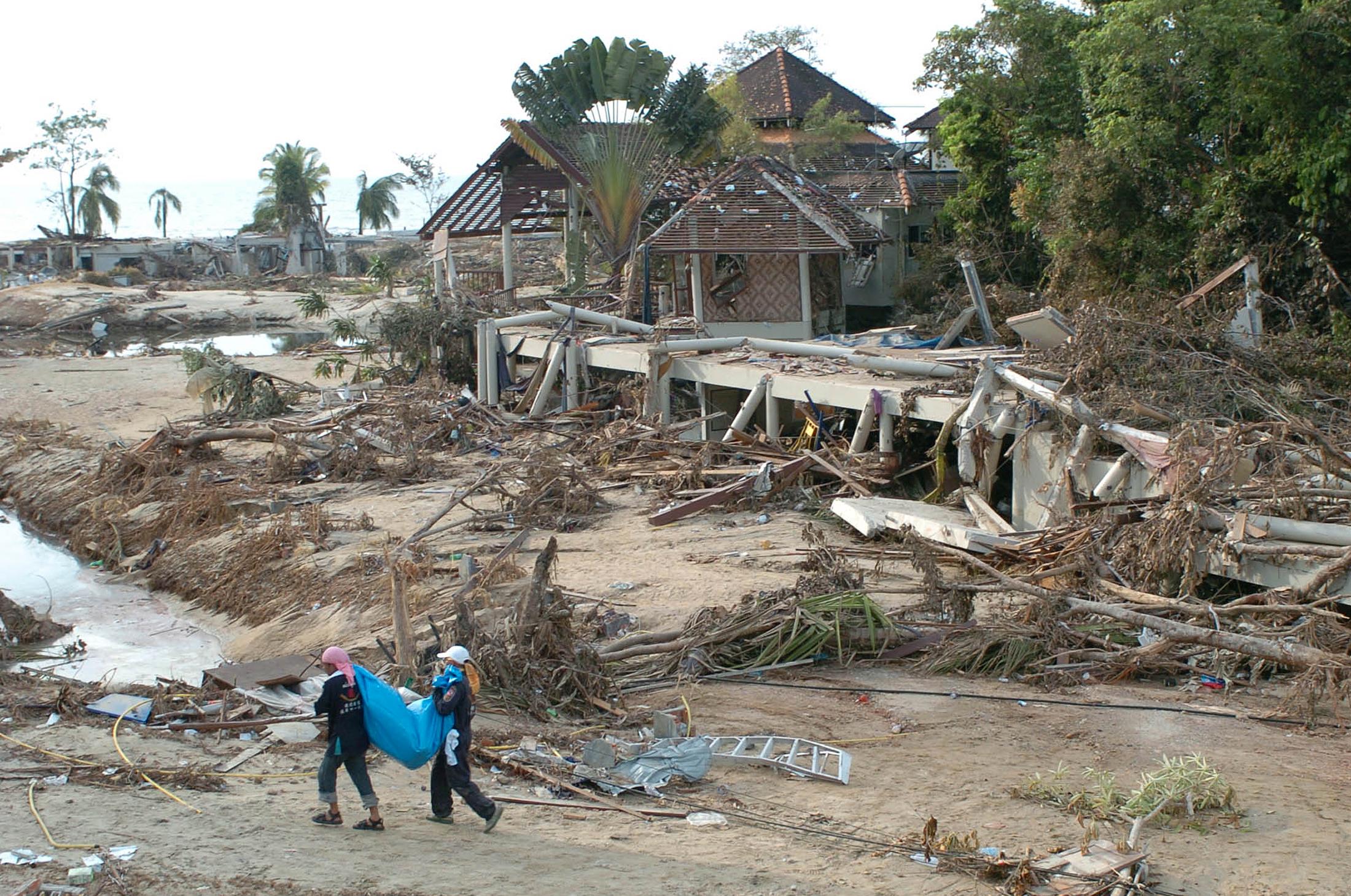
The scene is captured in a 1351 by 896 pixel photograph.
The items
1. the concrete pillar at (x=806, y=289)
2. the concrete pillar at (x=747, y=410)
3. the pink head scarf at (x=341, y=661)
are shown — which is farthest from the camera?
the concrete pillar at (x=806, y=289)

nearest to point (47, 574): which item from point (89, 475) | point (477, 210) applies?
point (89, 475)

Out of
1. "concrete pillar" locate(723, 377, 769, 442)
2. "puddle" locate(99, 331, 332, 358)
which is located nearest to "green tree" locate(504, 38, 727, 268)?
"concrete pillar" locate(723, 377, 769, 442)

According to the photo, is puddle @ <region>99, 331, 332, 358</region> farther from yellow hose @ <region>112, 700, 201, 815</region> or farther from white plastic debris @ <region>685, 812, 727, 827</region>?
white plastic debris @ <region>685, 812, 727, 827</region>

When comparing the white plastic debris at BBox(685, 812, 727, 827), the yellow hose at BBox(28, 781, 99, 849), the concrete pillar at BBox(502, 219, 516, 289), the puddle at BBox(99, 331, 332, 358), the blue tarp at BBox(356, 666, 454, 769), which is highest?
the concrete pillar at BBox(502, 219, 516, 289)

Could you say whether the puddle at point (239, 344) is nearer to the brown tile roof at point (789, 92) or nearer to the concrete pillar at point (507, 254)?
the concrete pillar at point (507, 254)

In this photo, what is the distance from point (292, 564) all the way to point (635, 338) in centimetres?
917

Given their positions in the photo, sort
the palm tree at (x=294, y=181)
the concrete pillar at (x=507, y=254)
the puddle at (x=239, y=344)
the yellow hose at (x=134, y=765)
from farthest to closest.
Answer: the palm tree at (x=294, y=181) → the puddle at (x=239, y=344) → the concrete pillar at (x=507, y=254) → the yellow hose at (x=134, y=765)

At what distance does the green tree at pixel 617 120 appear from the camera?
1003 inches

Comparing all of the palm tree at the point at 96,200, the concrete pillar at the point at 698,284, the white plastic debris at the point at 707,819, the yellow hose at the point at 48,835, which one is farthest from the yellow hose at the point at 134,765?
the palm tree at the point at 96,200

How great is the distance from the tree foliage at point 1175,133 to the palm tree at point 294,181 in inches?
1757

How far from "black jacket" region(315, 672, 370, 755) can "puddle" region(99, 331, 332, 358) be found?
29300 millimetres

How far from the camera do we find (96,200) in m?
68.0

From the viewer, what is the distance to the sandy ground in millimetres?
5699

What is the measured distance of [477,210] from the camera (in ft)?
90.6
